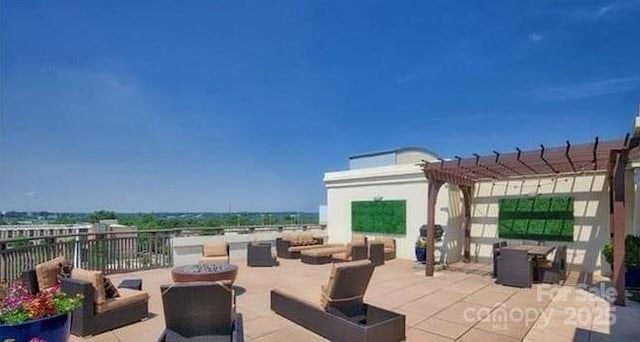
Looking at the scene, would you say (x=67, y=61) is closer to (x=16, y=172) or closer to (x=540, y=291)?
(x=16, y=172)

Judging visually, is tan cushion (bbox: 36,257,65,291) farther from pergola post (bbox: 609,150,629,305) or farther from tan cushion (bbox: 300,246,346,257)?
pergola post (bbox: 609,150,629,305)

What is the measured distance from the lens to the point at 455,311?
525 centimetres

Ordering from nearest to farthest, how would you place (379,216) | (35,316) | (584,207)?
(35,316)
(584,207)
(379,216)

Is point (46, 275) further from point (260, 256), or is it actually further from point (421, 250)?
point (421, 250)

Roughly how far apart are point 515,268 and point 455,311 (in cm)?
263

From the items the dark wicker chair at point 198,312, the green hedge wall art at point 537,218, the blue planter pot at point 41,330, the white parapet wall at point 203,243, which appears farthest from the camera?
the white parapet wall at point 203,243

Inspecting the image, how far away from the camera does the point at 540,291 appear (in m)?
6.63

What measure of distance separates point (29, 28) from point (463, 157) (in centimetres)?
1012

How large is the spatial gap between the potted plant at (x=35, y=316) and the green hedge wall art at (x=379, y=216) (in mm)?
9419

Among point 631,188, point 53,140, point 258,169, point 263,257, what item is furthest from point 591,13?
point 258,169

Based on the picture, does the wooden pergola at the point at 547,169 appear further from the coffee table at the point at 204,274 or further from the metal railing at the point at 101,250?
the metal railing at the point at 101,250

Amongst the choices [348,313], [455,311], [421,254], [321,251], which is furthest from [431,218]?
[348,313]

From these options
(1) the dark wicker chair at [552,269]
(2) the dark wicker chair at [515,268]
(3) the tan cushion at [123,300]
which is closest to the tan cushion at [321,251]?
(2) the dark wicker chair at [515,268]

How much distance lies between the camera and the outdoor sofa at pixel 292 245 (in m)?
11.0
